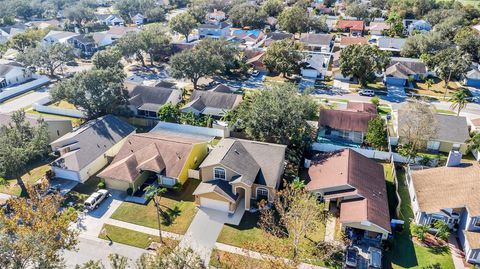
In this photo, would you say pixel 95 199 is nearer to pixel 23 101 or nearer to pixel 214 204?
pixel 214 204

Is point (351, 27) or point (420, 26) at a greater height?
point (420, 26)

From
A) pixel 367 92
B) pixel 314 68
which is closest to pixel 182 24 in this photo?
pixel 314 68

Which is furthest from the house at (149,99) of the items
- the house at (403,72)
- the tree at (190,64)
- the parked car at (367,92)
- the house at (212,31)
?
the house at (212,31)

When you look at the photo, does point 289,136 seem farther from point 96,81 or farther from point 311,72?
point 311,72

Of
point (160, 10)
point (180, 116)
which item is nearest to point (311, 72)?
point (180, 116)

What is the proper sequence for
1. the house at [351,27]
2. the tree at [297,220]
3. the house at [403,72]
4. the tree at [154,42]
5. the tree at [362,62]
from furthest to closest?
the house at [351,27] < the tree at [154,42] < the house at [403,72] < the tree at [362,62] < the tree at [297,220]

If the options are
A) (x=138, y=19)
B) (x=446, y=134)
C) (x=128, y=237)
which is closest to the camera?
(x=128, y=237)

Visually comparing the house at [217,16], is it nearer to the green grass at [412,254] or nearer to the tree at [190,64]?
the tree at [190,64]
